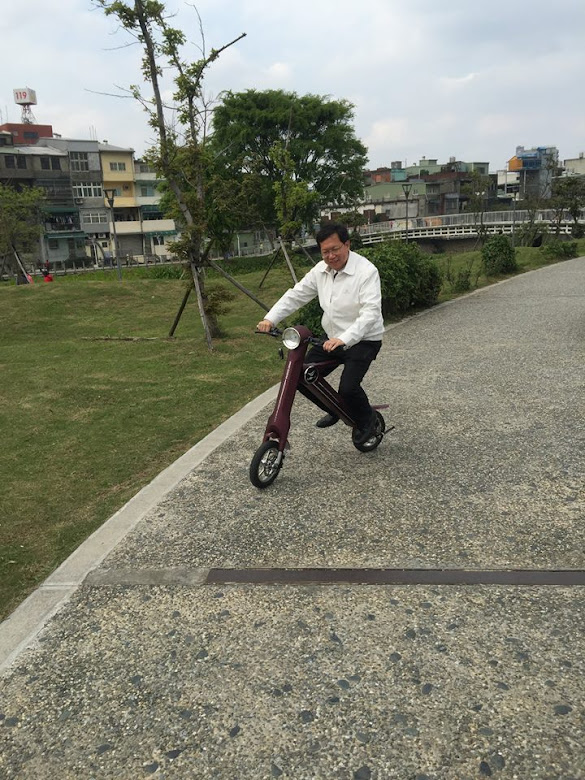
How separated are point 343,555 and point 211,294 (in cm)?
781

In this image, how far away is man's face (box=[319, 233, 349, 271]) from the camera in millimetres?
4270

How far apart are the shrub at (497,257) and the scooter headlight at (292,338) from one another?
52.5ft

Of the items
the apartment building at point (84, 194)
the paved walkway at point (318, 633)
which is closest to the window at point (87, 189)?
the apartment building at point (84, 194)

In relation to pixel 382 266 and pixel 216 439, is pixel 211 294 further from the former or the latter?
pixel 216 439

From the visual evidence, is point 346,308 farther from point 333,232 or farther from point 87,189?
point 87,189

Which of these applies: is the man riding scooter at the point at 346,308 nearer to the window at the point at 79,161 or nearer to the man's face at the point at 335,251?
the man's face at the point at 335,251

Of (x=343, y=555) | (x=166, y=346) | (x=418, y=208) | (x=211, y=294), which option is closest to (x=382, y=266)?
(x=211, y=294)

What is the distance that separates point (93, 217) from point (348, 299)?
55938mm

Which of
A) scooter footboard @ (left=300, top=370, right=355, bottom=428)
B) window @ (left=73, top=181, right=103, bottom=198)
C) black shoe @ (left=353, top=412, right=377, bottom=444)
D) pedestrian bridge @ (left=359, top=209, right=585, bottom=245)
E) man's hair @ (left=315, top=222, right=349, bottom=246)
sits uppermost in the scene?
window @ (left=73, top=181, right=103, bottom=198)

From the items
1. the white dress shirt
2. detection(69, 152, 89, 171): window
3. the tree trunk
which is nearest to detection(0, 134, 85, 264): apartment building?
detection(69, 152, 89, 171): window

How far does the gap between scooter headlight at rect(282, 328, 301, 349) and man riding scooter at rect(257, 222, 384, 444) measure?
0.59 feet

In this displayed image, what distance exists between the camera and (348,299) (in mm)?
4410

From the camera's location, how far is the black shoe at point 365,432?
4.82 meters

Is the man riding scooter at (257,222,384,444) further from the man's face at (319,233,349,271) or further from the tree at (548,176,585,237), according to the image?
the tree at (548,176,585,237)
